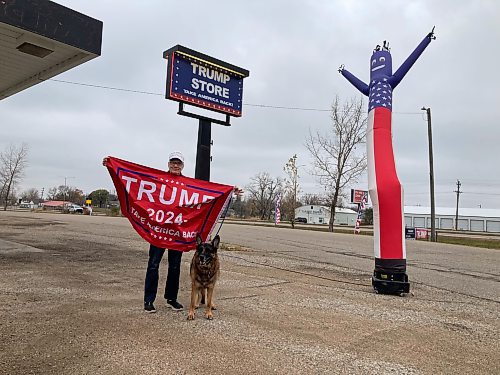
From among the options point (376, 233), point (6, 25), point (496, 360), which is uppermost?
point (6, 25)

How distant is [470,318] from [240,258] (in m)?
7.48

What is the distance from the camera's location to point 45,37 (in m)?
7.91

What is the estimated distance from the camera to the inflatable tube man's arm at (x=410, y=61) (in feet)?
29.3

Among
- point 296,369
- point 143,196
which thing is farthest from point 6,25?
point 296,369

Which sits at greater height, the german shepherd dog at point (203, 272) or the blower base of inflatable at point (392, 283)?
the german shepherd dog at point (203, 272)

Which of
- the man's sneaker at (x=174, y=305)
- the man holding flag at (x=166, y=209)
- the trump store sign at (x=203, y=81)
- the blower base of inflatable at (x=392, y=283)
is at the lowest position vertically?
the man's sneaker at (x=174, y=305)

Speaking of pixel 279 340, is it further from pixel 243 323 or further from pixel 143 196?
pixel 143 196

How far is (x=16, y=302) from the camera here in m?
5.91

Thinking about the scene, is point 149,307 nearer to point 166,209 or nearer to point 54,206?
point 166,209

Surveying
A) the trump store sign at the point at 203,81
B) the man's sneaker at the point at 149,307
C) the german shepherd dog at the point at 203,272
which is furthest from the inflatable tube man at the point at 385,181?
the trump store sign at the point at 203,81

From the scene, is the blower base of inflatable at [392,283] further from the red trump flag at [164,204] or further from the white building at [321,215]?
the white building at [321,215]

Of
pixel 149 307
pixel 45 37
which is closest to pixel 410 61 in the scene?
pixel 149 307

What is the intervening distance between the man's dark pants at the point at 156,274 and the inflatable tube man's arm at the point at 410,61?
20.1 feet

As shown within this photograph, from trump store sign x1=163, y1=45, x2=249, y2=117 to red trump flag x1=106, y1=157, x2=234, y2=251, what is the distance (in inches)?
283
